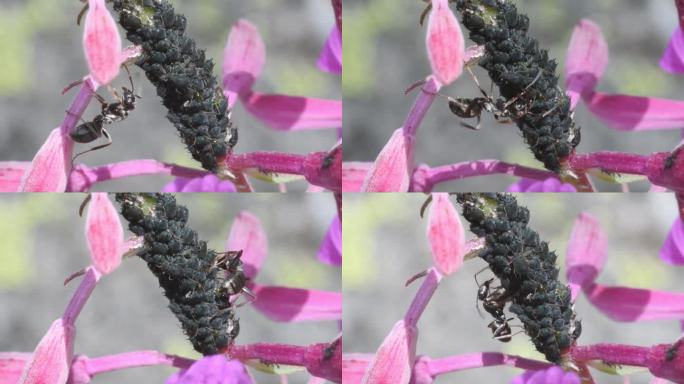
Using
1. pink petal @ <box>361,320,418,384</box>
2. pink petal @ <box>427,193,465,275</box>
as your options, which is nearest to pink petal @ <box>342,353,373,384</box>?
pink petal @ <box>361,320,418,384</box>

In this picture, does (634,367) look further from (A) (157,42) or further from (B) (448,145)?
(A) (157,42)

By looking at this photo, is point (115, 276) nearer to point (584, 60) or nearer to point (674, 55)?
point (584, 60)

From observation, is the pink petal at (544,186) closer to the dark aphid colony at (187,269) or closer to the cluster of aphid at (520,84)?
the cluster of aphid at (520,84)

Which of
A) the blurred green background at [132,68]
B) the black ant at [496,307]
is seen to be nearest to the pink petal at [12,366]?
the blurred green background at [132,68]

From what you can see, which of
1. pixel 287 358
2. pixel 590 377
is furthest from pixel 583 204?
pixel 287 358

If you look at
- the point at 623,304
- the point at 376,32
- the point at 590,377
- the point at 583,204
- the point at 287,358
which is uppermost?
the point at 376,32
